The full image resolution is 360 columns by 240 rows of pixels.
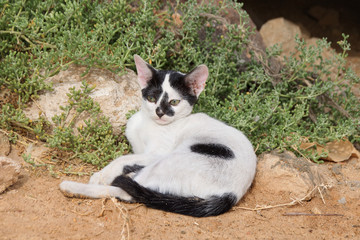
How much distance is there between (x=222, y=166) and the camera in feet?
10.6

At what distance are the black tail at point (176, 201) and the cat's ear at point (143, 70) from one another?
3.45ft

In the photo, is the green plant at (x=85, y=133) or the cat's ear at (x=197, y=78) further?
the green plant at (x=85, y=133)

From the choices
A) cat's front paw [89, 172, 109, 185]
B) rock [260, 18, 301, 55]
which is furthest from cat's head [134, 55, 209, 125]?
rock [260, 18, 301, 55]

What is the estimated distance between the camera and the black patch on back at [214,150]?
3.32m

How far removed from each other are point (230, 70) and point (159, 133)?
178 cm

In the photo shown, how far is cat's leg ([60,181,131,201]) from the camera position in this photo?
10.5 feet

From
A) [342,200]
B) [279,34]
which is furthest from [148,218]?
[279,34]

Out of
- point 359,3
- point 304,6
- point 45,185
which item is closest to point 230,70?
point 45,185

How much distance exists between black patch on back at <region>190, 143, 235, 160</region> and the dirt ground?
1.71 feet

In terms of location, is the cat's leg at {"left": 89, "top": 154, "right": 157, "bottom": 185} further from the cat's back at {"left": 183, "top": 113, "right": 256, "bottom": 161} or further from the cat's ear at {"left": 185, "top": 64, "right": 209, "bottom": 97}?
the cat's ear at {"left": 185, "top": 64, "right": 209, "bottom": 97}

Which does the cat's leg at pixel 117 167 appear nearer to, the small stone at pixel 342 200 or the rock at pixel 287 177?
the rock at pixel 287 177

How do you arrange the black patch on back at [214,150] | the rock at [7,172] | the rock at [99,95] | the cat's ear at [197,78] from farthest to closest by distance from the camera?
the rock at [99,95] → the cat's ear at [197,78] → the black patch on back at [214,150] → the rock at [7,172]

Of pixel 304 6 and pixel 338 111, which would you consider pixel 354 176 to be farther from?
pixel 304 6

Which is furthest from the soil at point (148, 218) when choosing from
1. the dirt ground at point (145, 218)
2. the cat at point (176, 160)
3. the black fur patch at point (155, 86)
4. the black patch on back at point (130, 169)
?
the black fur patch at point (155, 86)
